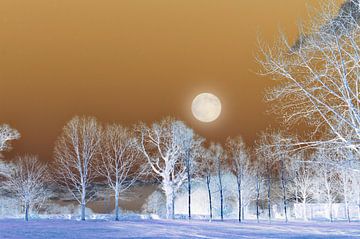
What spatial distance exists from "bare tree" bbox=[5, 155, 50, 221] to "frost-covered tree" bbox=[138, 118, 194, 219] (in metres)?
17.0

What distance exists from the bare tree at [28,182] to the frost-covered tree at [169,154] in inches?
671

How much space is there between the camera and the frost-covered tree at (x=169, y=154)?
45781 millimetres

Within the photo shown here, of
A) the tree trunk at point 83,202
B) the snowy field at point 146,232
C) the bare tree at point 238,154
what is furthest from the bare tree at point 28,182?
the bare tree at point 238,154

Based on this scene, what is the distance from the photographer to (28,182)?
4869 centimetres

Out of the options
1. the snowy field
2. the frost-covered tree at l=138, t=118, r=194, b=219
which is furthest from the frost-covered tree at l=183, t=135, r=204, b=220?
the snowy field

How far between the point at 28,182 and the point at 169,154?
2088 centimetres

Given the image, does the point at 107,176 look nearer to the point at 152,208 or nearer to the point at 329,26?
the point at 152,208

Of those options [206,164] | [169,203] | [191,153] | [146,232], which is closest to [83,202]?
[169,203]

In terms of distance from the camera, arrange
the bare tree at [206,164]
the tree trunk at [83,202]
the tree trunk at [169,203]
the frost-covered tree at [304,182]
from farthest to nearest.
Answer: the frost-covered tree at [304,182] < the bare tree at [206,164] < the tree trunk at [169,203] < the tree trunk at [83,202]

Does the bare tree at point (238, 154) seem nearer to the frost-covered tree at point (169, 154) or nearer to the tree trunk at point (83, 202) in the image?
the frost-covered tree at point (169, 154)

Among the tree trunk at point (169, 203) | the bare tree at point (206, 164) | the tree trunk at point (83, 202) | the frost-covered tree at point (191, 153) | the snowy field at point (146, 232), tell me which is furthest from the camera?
the bare tree at point (206, 164)

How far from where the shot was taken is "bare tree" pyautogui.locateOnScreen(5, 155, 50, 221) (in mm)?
48000

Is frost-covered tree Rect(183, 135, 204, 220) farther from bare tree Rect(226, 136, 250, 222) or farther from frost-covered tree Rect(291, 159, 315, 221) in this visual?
frost-covered tree Rect(291, 159, 315, 221)

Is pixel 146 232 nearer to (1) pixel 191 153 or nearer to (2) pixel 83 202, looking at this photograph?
(2) pixel 83 202
